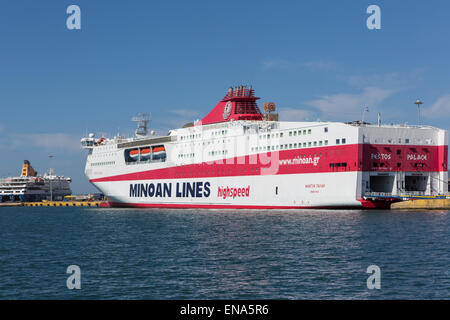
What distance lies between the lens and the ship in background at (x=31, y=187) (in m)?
150

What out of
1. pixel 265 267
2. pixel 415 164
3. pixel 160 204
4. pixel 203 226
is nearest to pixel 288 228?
pixel 203 226

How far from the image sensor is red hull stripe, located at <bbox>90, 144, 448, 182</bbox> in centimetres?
4581

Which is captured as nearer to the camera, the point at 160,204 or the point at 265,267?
the point at 265,267

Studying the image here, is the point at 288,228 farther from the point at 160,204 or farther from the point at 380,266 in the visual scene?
the point at 160,204

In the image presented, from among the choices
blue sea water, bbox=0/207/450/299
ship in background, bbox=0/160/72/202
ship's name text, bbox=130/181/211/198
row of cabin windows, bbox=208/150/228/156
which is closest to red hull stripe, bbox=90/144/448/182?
row of cabin windows, bbox=208/150/228/156

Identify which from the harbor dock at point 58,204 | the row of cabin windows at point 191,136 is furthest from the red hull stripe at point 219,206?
the harbor dock at point 58,204

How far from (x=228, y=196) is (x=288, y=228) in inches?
919

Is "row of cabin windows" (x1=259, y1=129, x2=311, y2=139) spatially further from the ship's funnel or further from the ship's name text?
the ship's funnel

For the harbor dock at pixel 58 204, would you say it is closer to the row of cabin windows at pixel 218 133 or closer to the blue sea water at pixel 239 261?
the row of cabin windows at pixel 218 133

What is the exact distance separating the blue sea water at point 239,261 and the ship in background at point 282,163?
34.8 feet

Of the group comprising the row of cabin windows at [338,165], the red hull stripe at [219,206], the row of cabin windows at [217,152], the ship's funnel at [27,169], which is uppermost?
the row of cabin windows at [217,152]

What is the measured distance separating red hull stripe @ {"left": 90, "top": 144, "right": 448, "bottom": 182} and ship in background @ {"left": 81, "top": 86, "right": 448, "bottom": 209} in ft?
0.31

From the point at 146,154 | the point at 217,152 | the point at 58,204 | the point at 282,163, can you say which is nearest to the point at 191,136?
the point at 217,152
